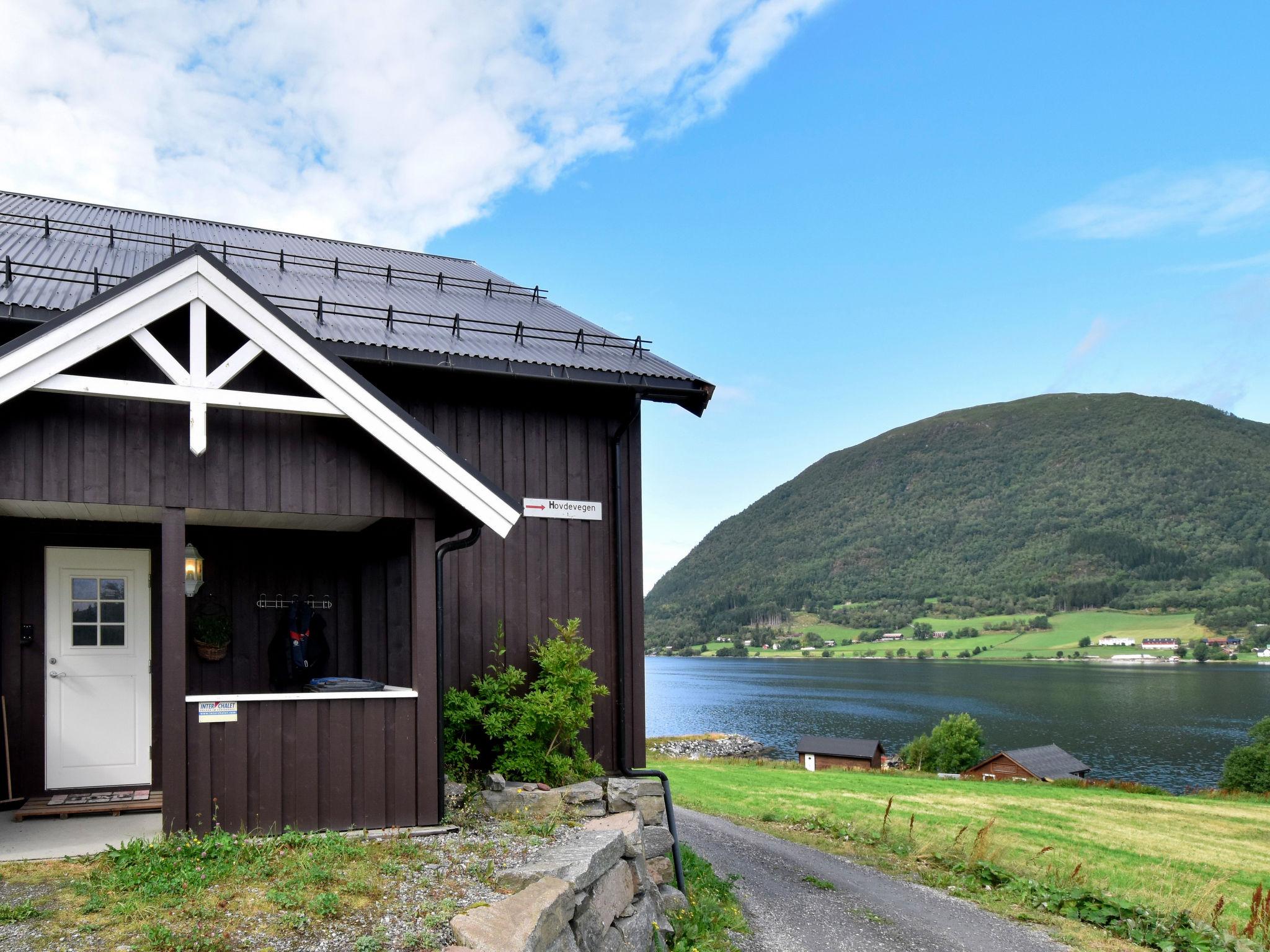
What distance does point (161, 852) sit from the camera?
5.56 meters

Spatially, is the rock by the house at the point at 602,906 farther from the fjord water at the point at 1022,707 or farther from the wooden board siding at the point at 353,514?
the fjord water at the point at 1022,707

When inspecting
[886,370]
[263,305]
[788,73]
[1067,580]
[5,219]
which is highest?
[886,370]

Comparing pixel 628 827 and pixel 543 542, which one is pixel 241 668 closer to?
pixel 543 542

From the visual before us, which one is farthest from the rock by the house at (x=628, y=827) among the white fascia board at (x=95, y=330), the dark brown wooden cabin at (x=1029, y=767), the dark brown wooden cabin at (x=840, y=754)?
the dark brown wooden cabin at (x=840, y=754)

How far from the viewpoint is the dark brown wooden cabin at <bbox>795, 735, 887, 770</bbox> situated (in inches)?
1676

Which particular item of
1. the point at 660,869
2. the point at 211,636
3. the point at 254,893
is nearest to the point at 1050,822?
the point at 660,869

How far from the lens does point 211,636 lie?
7660 millimetres

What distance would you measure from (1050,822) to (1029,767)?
21.5 metres

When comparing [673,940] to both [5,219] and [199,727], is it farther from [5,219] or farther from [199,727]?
[5,219]

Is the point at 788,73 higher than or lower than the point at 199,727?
higher

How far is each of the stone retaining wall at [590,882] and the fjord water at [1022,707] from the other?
38.4 meters

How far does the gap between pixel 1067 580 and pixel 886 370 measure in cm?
6871

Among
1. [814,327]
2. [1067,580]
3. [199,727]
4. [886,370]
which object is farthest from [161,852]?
[1067,580]

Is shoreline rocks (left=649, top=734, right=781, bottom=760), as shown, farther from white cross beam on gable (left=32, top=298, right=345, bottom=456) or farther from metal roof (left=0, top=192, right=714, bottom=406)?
white cross beam on gable (left=32, top=298, right=345, bottom=456)
